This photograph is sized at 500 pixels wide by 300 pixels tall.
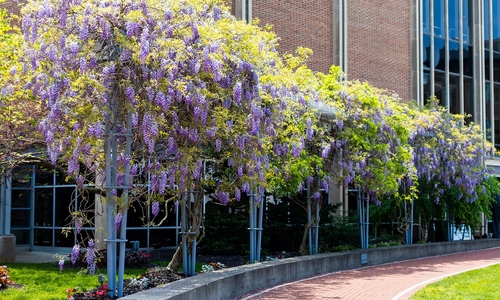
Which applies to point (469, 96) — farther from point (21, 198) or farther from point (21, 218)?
point (21, 218)

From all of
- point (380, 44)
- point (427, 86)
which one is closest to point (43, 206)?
point (380, 44)

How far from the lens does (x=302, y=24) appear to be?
95.1 feet

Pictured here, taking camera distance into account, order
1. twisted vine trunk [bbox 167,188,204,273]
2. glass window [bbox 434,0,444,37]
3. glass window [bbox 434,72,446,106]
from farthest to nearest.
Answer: glass window [bbox 434,0,444,37] → glass window [bbox 434,72,446,106] → twisted vine trunk [bbox 167,188,204,273]

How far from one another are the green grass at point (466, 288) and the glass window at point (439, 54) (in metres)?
20.3

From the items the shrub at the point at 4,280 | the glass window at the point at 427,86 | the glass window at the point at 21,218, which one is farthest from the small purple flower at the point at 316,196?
the glass window at the point at 427,86

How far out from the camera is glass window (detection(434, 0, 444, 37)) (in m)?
36.7

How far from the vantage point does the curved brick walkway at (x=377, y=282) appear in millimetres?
13852

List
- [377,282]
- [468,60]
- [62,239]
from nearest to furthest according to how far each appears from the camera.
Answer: [377,282], [62,239], [468,60]

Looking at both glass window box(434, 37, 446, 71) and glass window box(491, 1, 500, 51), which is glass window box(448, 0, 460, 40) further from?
glass window box(491, 1, 500, 51)

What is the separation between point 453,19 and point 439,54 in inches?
102

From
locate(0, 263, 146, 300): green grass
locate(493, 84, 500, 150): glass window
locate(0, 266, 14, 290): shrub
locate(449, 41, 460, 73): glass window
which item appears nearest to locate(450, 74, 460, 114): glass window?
locate(449, 41, 460, 73): glass window

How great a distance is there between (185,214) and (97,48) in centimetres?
452

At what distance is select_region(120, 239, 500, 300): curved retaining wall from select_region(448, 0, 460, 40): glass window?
48.3 ft

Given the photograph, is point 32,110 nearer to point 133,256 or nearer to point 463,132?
point 133,256
